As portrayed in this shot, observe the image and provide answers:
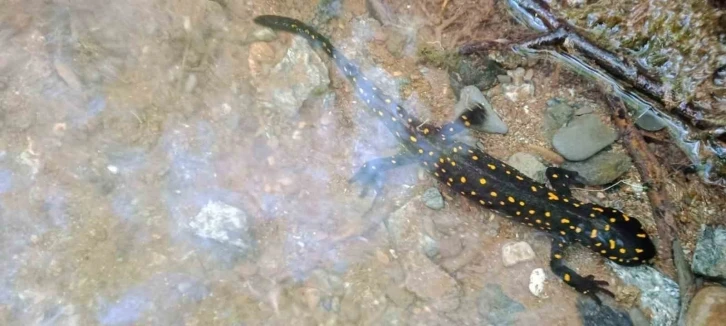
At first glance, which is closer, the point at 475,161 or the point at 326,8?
the point at 475,161

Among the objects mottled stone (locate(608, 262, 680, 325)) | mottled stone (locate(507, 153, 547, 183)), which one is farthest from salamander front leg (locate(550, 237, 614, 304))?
mottled stone (locate(507, 153, 547, 183))

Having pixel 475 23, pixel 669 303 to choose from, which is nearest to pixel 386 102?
pixel 475 23

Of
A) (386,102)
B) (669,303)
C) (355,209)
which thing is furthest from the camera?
(386,102)

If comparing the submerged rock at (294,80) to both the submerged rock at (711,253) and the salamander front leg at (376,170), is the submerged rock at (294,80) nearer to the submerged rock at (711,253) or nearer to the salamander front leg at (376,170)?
the salamander front leg at (376,170)

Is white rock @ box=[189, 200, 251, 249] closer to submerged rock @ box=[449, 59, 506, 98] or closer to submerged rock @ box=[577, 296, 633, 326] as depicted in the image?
submerged rock @ box=[449, 59, 506, 98]

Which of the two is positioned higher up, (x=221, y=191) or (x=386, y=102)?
(x=386, y=102)

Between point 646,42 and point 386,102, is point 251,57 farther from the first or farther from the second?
point 646,42

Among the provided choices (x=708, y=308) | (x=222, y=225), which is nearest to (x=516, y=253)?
(x=708, y=308)
